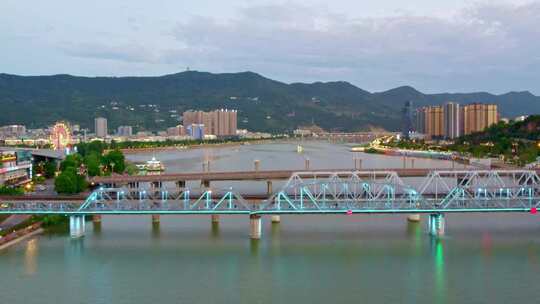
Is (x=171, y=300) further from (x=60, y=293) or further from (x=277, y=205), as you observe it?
(x=277, y=205)

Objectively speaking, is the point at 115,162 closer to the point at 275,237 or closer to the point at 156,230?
the point at 156,230

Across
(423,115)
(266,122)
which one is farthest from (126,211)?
(266,122)

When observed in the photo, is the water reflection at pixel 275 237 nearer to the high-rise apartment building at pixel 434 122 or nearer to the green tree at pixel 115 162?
the green tree at pixel 115 162

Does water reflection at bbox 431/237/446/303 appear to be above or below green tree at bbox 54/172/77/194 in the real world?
below

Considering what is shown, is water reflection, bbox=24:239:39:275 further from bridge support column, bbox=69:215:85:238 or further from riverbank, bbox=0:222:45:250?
bridge support column, bbox=69:215:85:238

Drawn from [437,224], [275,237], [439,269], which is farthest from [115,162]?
[439,269]

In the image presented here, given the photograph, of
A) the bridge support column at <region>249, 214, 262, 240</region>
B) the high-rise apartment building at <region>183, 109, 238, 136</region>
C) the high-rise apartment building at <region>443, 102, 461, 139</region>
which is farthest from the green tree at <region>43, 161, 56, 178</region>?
the high-rise apartment building at <region>183, 109, 238, 136</region>

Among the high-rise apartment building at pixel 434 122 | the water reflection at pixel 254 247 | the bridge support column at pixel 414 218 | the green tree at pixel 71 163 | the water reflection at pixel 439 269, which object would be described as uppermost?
the high-rise apartment building at pixel 434 122

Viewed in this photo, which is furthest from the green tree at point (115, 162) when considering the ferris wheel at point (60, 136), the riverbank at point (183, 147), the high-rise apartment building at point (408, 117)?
the high-rise apartment building at point (408, 117)
